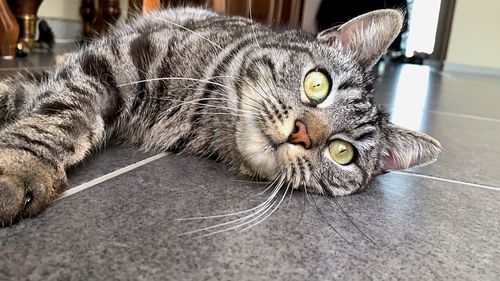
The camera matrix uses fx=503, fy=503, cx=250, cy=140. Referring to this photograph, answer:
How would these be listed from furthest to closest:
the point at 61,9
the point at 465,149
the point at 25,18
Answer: the point at 61,9
the point at 25,18
the point at 465,149

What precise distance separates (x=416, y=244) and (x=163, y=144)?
0.59 meters

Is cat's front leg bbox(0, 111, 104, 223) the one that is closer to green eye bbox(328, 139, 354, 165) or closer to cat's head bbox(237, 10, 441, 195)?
cat's head bbox(237, 10, 441, 195)

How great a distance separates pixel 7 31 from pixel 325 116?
174 centimetres

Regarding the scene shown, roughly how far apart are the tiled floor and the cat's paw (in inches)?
0.6

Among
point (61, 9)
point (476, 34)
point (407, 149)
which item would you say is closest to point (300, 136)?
point (407, 149)

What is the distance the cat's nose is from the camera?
0.91 metres

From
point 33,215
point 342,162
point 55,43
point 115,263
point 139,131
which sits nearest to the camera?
point 115,263

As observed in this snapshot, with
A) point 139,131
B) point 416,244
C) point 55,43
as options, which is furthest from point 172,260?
point 55,43

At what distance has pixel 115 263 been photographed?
1.76 feet

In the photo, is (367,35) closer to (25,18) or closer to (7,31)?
(7,31)

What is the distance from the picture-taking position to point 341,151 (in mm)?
976

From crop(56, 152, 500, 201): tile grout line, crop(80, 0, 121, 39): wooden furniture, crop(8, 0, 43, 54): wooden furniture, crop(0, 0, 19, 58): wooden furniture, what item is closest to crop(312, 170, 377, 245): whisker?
crop(56, 152, 500, 201): tile grout line

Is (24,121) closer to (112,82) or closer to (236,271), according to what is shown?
(112,82)

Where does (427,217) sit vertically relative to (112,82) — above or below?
below
